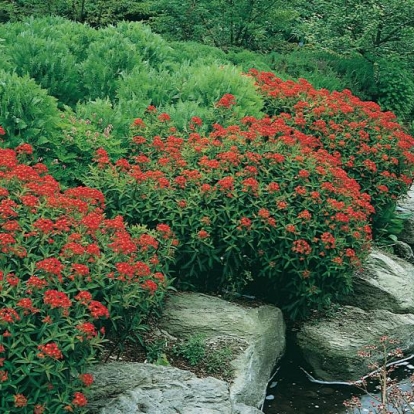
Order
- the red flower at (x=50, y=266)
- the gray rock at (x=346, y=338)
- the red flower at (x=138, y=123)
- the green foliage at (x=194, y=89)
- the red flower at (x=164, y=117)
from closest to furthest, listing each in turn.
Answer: the red flower at (x=50, y=266) → the gray rock at (x=346, y=338) → the red flower at (x=138, y=123) → the red flower at (x=164, y=117) → the green foliage at (x=194, y=89)

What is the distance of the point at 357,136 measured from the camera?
8.12 metres

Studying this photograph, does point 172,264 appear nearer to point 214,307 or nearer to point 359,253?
point 214,307

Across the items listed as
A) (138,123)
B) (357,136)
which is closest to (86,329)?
(138,123)

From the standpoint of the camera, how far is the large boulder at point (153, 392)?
432 cm

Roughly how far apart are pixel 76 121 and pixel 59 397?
3366 mm

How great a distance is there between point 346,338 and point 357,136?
263cm

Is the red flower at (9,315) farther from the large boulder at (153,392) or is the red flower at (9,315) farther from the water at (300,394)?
the water at (300,394)

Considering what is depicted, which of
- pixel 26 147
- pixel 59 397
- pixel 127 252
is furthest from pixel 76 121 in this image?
pixel 59 397

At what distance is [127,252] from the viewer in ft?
15.4

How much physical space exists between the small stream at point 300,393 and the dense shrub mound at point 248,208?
1.68ft

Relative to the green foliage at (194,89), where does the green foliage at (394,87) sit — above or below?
below

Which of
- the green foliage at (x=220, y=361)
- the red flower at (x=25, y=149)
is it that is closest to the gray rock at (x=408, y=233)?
the green foliage at (x=220, y=361)

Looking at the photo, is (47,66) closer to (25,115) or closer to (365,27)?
(25,115)

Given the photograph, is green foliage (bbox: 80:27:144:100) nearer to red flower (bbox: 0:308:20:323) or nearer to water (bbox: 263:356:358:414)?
water (bbox: 263:356:358:414)
